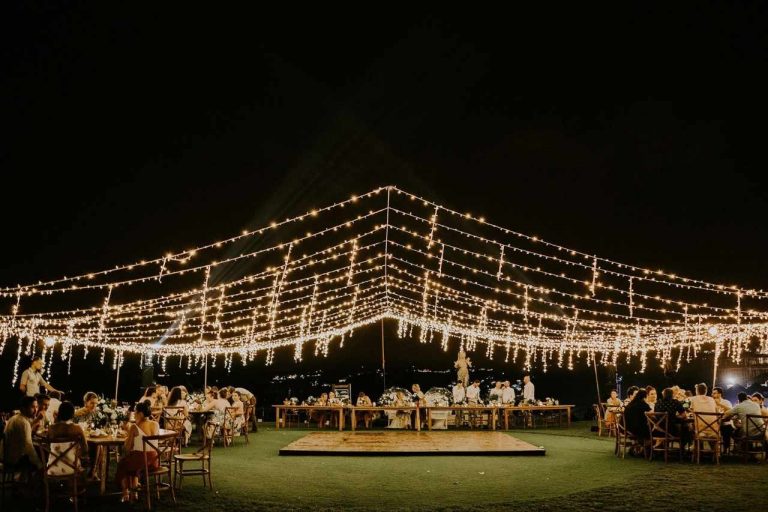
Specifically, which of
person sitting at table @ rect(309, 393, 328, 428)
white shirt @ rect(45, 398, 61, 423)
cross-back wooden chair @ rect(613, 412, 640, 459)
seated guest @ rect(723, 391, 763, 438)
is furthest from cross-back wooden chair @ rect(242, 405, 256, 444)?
seated guest @ rect(723, 391, 763, 438)

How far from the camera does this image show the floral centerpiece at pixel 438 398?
49.5 feet

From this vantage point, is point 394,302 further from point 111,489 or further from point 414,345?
point 111,489

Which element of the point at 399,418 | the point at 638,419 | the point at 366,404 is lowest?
the point at 399,418

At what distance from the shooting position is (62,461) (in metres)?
5.80

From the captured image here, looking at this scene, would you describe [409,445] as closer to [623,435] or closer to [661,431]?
[623,435]

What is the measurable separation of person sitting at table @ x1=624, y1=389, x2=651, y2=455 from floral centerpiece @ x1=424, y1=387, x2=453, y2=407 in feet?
19.9

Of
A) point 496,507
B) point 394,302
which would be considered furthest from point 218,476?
point 394,302

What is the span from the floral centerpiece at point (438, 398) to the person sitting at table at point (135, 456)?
9.27m

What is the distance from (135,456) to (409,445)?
5.29 metres

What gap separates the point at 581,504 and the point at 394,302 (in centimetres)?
1306

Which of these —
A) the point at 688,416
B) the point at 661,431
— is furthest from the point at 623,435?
the point at 688,416

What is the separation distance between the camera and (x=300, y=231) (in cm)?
1297

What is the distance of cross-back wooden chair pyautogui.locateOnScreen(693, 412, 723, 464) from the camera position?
28.4 feet

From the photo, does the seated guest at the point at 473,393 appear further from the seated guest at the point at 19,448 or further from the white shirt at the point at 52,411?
the seated guest at the point at 19,448
